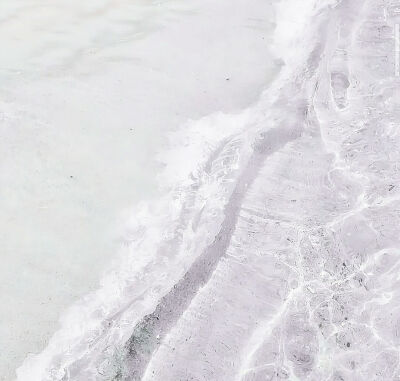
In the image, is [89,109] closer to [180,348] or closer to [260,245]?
[260,245]

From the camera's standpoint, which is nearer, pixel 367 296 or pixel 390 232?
pixel 367 296

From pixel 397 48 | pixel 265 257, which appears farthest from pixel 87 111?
pixel 397 48

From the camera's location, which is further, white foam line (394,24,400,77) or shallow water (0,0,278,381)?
white foam line (394,24,400,77)

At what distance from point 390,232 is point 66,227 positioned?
2.51 meters

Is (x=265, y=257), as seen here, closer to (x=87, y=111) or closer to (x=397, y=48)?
(x=87, y=111)

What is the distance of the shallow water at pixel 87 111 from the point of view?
4.31 meters

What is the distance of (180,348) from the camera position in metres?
3.86

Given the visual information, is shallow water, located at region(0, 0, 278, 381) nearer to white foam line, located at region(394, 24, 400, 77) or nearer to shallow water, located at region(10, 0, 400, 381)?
shallow water, located at region(10, 0, 400, 381)

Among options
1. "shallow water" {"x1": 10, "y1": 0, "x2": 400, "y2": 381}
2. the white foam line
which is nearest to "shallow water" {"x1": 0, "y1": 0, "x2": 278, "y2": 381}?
"shallow water" {"x1": 10, "y1": 0, "x2": 400, "y2": 381}

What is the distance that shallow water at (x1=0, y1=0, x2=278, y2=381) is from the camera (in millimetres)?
4309

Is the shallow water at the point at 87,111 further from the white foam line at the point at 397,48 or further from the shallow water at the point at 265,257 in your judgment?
the white foam line at the point at 397,48

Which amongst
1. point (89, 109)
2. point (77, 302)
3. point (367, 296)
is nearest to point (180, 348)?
point (77, 302)

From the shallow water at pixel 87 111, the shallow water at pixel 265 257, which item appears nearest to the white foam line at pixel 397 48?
the shallow water at pixel 265 257

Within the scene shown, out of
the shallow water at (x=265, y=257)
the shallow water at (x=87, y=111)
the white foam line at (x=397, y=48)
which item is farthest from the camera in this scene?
the white foam line at (x=397, y=48)
